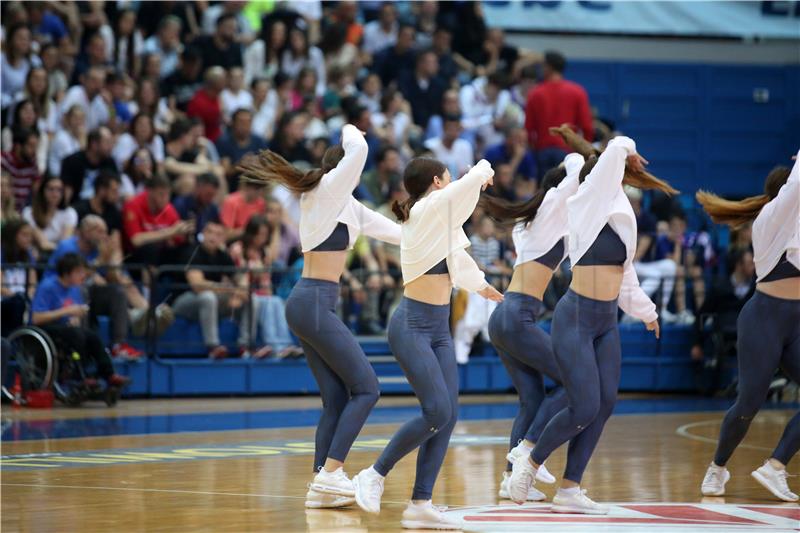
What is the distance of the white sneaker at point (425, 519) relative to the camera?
283 inches

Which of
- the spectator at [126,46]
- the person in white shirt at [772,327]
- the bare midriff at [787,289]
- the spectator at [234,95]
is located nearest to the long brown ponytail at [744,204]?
the person in white shirt at [772,327]

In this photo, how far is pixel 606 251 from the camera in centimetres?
808

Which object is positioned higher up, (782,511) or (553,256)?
(553,256)

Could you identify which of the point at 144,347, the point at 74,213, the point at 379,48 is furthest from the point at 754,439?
the point at 379,48

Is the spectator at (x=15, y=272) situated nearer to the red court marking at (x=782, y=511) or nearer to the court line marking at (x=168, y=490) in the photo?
the court line marking at (x=168, y=490)

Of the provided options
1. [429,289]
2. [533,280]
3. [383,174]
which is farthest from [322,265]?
[383,174]

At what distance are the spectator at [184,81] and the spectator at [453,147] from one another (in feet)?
10.5

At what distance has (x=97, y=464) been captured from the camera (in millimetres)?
9828

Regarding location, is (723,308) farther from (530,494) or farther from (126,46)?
(530,494)

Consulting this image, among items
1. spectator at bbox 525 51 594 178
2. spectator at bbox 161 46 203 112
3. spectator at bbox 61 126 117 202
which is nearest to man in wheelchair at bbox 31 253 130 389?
spectator at bbox 61 126 117 202

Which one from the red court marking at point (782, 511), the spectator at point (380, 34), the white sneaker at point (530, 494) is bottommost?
the white sneaker at point (530, 494)

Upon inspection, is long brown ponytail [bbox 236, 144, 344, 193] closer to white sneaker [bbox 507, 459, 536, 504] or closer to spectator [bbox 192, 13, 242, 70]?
white sneaker [bbox 507, 459, 536, 504]

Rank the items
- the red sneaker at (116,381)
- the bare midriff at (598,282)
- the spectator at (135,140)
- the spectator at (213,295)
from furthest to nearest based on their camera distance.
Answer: the spectator at (135,140) < the spectator at (213,295) < the red sneaker at (116,381) < the bare midriff at (598,282)

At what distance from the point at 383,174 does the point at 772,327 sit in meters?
9.45
